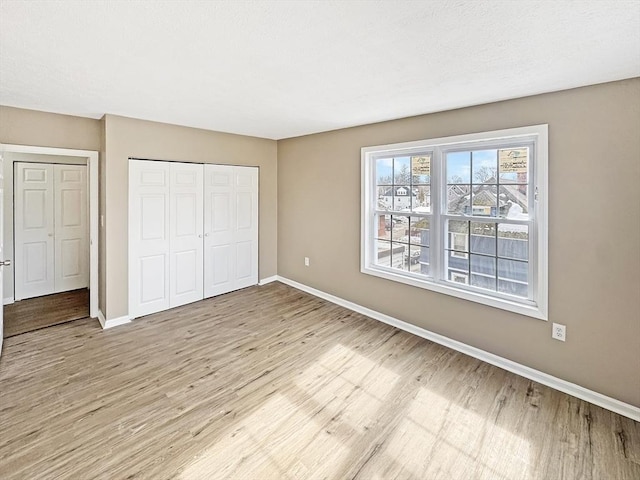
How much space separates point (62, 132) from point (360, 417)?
4201mm

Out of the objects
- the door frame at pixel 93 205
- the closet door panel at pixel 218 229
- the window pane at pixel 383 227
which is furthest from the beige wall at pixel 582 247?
the door frame at pixel 93 205

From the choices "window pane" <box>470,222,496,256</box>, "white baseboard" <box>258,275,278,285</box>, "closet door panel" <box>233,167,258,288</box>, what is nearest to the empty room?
"window pane" <box>470,222,496,256</box>

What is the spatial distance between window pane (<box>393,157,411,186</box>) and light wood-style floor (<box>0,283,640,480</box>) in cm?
176

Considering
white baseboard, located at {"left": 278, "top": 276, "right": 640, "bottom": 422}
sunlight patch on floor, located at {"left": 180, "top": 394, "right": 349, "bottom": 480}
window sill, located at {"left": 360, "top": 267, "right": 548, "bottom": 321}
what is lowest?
sunlight patch on floor, located at {"left": 180, "top": 394, "right": 349, "bottom": 480}

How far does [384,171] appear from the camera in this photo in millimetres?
3928

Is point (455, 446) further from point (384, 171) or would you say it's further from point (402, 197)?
point (384, 171)

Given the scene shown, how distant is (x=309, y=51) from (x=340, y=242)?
278cm

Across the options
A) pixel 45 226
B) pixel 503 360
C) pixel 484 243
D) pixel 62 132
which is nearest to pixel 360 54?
pixel 484 243

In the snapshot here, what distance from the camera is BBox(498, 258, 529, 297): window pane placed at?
9.35ft

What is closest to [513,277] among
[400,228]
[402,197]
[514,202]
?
[514,202]

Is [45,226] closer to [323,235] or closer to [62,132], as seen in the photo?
[62,132]

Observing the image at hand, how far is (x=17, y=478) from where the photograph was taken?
5.74 feet

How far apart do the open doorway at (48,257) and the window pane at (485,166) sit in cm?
423

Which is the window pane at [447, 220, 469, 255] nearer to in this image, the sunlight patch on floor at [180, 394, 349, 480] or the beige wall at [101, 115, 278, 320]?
the sunlight patch on floor at [180, 394, 349, 480]
